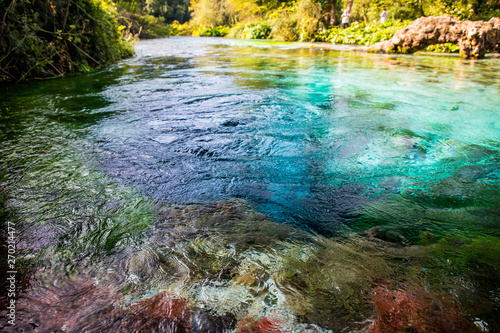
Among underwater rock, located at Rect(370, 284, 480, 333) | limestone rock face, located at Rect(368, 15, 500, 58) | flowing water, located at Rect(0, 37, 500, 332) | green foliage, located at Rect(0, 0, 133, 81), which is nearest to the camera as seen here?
underwater rock, located at Rect(370, 284, 480, 333)

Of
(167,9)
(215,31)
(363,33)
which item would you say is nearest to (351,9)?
(363,33)

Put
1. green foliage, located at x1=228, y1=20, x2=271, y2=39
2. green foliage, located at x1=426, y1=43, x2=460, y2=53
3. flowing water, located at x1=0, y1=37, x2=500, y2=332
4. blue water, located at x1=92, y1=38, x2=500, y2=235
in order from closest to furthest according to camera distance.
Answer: flowing water, located at x1=0, y1=37, x2=500, y2=332 < blue water, located at x1=92, y1=38, x2=500, y2=235 < green foliage, located at x1=426, y1=43, x2=460, y2=53 < green foliage, located at x1=228, y1=20, x2=271, y2=39

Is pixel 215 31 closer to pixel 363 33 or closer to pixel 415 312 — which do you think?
pixel 363 33

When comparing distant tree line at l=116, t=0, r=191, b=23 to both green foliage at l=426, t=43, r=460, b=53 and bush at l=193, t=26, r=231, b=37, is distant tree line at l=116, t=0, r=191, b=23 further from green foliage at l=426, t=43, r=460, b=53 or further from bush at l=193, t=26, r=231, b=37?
green foliage at l=426, t=43, r=460, b=53

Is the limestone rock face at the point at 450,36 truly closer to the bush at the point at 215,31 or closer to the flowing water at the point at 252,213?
the flowing water at the point at 252,213

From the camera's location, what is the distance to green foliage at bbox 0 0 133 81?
20.2 ft

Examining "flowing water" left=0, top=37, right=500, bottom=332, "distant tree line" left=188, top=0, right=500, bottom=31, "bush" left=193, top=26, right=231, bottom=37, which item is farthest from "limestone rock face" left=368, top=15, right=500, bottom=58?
"bush" left=193, top=26, right=231, bottom=37

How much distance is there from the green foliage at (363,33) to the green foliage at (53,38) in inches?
567

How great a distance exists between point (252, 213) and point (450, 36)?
13.7 metres

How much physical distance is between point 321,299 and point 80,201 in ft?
6.62

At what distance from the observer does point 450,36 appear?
11.5 meters

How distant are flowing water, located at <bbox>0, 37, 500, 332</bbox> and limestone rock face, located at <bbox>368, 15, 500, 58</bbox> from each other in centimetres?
832

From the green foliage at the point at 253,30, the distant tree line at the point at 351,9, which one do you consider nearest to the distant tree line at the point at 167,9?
the distant tree line at the point at 351,9

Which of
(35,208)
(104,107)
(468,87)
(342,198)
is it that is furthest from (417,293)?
(468,87)
